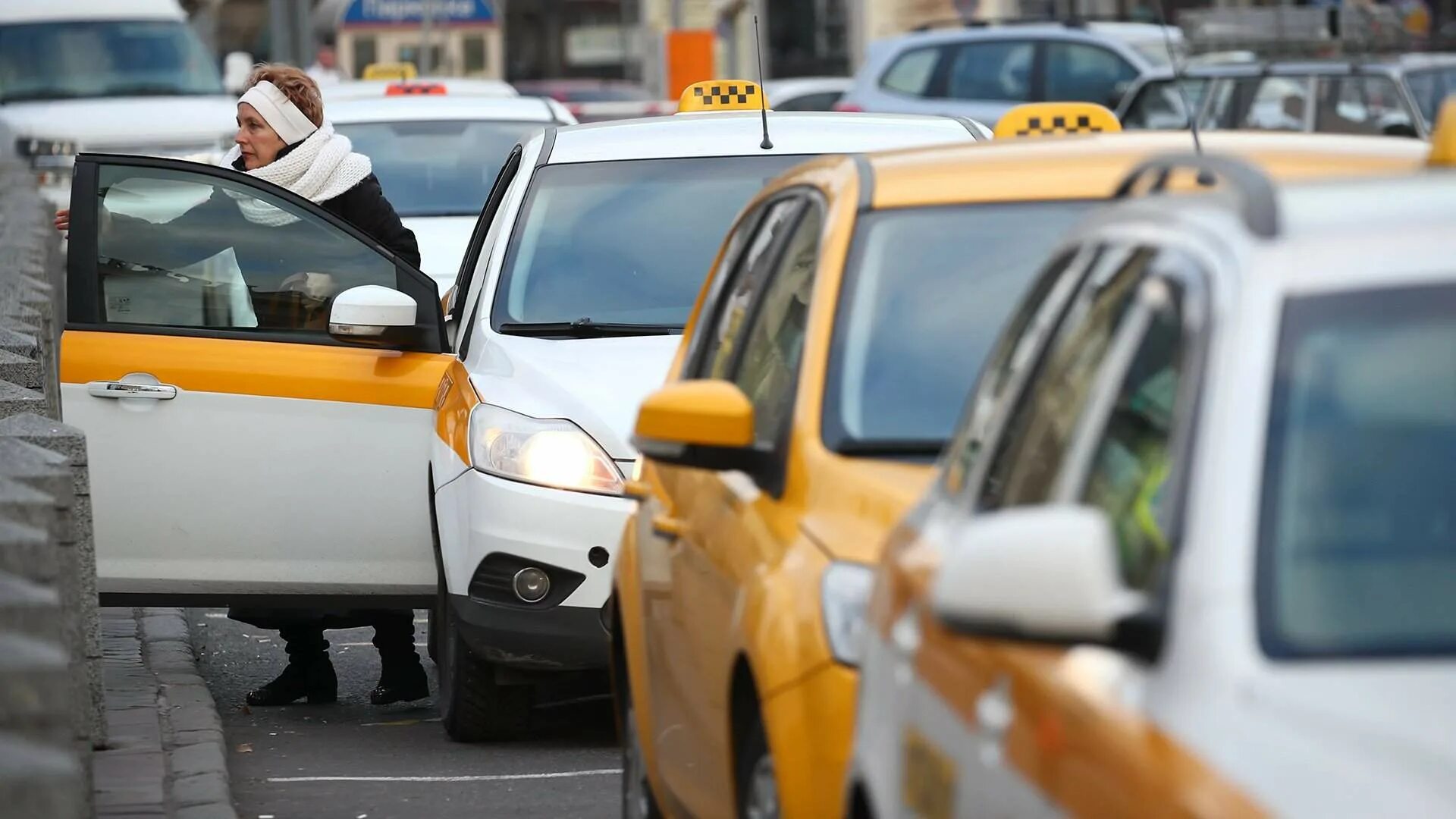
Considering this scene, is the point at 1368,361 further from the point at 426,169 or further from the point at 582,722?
the point at 426,169

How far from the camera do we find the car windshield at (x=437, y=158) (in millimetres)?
12266

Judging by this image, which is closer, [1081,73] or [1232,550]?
[1232,550]

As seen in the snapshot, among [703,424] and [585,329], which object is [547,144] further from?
[703,424]

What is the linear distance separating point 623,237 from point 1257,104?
11196mm

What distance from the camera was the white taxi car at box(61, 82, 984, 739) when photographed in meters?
7.71

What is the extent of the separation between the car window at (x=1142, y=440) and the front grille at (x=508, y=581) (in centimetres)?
401

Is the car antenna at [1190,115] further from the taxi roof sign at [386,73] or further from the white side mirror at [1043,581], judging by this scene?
the taxi roof sign at [386,73]

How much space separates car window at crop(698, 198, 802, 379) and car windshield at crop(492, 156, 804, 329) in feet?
7.52

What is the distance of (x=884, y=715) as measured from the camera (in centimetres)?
341

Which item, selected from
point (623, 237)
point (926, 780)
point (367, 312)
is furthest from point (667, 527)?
point (623, 237)

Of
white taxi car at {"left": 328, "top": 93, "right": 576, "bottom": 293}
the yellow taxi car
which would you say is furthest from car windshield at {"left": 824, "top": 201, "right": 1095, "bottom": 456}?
white taxi car at {"left": 328, "top": 93, "right": 576, "bottom": 293}

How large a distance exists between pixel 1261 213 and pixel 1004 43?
20.0 metres

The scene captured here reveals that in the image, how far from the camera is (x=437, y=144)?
1263 cm

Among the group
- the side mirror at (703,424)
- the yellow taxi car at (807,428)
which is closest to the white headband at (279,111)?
the yellow taxi car at (807,428)
